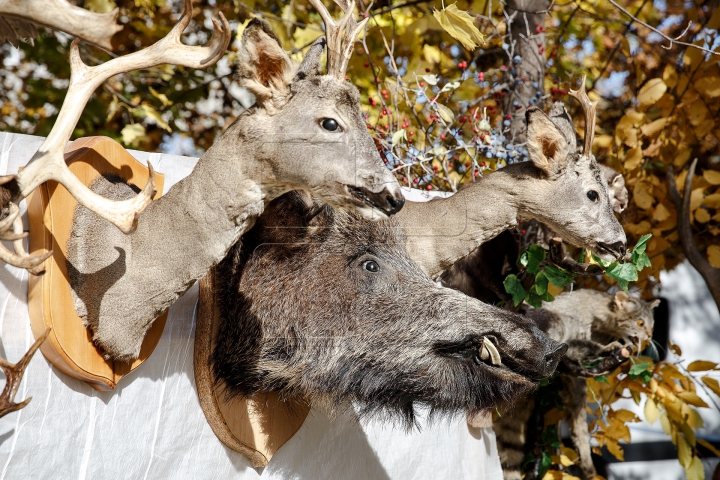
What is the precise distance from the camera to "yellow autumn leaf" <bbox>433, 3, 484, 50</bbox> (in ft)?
4.46

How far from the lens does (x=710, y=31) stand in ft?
6.60

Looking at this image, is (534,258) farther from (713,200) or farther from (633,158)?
(713,200)

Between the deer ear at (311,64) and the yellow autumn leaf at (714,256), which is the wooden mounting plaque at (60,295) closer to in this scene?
the deer ear at (311,64)

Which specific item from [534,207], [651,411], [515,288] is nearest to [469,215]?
[534,207]

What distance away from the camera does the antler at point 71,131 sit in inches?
33.3

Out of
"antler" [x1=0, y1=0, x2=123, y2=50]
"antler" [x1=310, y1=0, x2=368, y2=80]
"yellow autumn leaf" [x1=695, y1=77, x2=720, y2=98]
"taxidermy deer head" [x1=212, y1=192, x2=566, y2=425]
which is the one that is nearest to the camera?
"antler" [x1=0, y1=0, x2=123, y2=50]

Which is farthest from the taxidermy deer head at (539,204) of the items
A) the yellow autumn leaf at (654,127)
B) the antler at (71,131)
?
the yellow autumn leaf at (654,127)

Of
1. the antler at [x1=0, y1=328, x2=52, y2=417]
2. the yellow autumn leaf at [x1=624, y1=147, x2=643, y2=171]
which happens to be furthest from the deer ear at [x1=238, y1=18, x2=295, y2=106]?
the yellow autumn leaf at [x1=624, y1=147, x2=643, y2=171]

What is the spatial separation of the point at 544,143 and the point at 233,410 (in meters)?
0.77

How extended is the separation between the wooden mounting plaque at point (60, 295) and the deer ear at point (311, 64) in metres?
0.36

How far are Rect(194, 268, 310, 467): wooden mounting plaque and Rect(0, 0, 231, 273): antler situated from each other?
36cm

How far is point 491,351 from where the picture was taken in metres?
1.08

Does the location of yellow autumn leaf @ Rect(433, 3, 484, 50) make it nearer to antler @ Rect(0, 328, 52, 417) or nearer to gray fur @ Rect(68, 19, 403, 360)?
gray fur @ Rect(68, 19, 403, 360)

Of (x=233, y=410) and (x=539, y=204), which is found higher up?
(x=539, y=204)
